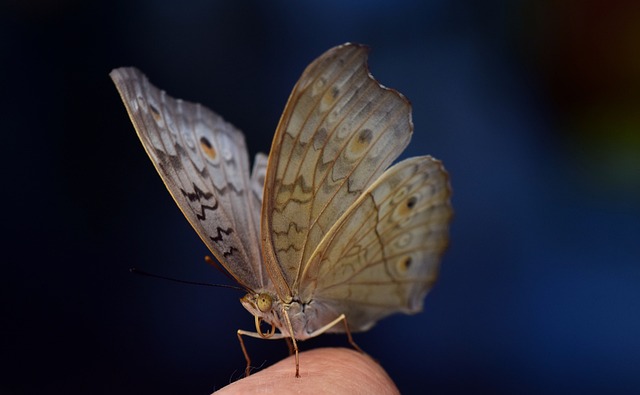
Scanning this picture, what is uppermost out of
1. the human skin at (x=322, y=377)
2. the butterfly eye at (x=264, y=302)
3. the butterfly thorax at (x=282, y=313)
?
the butterfly eye at (x=264, y=302)

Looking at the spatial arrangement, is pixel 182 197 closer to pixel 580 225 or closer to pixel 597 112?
pixel 580 225

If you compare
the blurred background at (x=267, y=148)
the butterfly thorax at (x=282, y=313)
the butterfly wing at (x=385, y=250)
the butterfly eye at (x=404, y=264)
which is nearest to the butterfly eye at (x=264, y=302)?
the butterfly thorax at (x=282, y=313)

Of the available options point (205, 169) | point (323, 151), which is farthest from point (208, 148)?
point (323, 151)

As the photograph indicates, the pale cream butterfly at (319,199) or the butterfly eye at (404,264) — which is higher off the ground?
the pale cream butterfly at (319,199)

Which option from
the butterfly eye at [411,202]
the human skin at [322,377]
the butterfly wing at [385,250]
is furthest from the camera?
the butterfly eye at [411,202]

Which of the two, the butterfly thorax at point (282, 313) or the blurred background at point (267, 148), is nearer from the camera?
the butterfly thorax at point (282, 313)

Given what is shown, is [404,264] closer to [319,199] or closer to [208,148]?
[319,199]

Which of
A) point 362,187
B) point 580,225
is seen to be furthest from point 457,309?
point 362,187

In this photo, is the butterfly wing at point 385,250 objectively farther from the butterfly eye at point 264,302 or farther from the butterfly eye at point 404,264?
the butterfly eye at point 264,302
